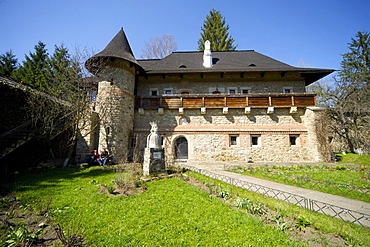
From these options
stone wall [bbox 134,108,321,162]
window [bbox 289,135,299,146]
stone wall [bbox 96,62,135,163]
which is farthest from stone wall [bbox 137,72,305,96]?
window [bbox 289,135,299,146]

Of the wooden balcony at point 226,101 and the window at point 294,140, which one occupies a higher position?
the wooden balcony at point 226,101

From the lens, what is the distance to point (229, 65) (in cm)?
1559

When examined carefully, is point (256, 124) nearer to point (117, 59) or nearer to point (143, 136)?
point (143, 136)

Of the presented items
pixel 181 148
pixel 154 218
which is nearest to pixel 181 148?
pixel 181 148

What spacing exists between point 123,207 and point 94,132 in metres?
9.66

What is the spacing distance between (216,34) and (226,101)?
15915 mm

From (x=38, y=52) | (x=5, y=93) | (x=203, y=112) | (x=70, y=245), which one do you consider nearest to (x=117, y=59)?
(x=5, y=93)

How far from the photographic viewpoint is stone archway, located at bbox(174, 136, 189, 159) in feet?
44.2

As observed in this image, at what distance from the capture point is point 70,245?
9.56ft

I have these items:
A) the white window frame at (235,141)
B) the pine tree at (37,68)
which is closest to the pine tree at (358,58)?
the white window frame at (235,141)

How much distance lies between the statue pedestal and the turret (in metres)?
4.63

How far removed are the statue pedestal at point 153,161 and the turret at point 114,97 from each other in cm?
463

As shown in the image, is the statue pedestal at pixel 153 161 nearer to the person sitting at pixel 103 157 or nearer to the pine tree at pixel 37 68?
the person sitting at pixel 103 157

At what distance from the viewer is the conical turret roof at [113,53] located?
11.9m
